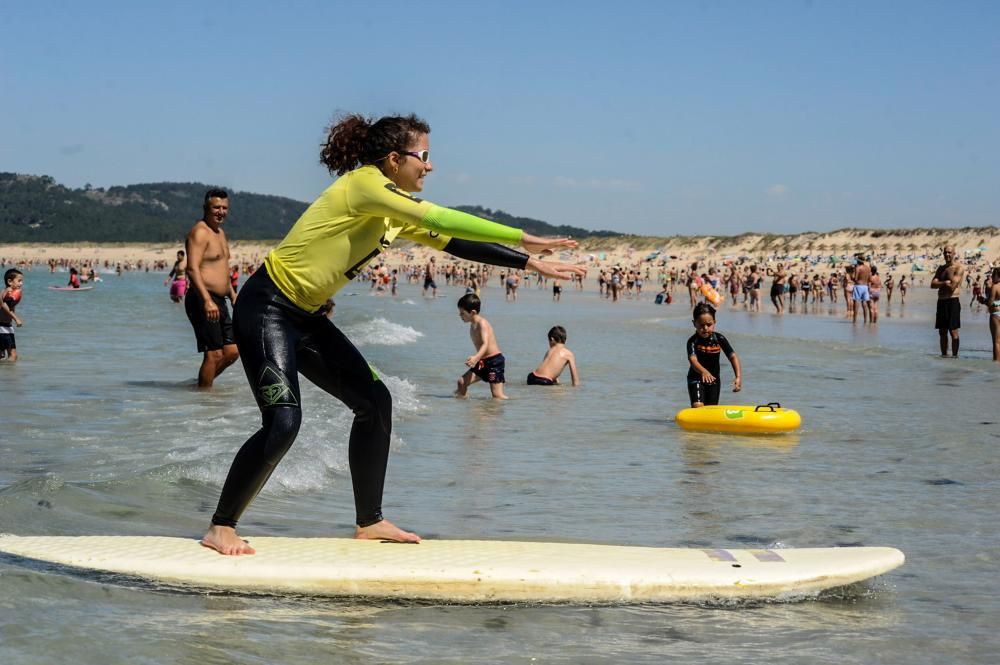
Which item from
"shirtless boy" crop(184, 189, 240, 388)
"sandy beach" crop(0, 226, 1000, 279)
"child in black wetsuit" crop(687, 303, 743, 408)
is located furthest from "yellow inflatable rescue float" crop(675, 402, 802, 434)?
"sandy beach" crop(0, 226, 1000, 279)

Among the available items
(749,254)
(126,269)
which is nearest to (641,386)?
(749,254)

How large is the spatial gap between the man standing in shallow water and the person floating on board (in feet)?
46.4

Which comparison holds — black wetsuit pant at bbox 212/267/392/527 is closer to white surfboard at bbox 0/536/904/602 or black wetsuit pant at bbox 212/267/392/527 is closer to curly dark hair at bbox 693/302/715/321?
white surfboard at bbox 0/536/904/602

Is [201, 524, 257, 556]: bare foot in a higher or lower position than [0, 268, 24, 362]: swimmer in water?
lower

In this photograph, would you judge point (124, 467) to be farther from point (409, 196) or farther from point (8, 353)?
point (8, 353)

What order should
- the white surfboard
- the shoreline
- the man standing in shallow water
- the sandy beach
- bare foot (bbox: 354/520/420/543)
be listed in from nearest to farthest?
the white surfboard
bare foot (bbox: 354/520/420/543)
the man standing in shallow water
the sandy beach
the shoreline

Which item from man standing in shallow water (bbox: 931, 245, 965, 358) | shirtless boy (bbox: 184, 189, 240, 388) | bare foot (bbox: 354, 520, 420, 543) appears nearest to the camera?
bare foot (bbox: 354, 520, 420, 543)

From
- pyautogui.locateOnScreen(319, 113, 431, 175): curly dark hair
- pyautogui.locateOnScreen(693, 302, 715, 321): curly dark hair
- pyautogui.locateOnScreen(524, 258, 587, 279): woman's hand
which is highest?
pyautogui.locateOnScreen(319, 113, 431, 175): curly dark hair

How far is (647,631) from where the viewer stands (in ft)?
12.9

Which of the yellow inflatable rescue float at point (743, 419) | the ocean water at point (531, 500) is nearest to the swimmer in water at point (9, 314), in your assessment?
the ocean water at point (531, 500)

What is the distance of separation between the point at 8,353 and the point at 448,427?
757cm

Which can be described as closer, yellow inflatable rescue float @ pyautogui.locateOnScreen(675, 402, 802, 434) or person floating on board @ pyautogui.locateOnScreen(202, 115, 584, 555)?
person floating on board @ pyautogui.locateOnScreen(202, 115, 584, 555)

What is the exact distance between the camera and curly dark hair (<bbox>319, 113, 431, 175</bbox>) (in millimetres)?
4629

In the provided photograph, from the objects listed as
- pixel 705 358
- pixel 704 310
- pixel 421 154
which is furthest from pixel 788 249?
pixel 421 154
